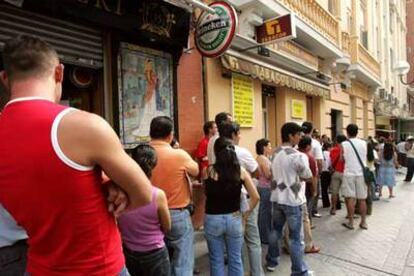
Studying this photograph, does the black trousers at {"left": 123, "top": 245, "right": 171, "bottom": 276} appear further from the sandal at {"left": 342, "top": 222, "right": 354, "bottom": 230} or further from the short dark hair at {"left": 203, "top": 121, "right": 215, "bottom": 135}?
the sandal at {"left": 342, "top": 222, "right": 354, "bottom": 230}

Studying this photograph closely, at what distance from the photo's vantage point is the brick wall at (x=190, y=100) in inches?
264

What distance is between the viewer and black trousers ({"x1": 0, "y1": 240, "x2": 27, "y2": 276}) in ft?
6.26

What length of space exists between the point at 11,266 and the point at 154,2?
4459mm

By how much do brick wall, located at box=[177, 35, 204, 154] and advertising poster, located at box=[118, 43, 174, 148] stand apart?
32 centimetres

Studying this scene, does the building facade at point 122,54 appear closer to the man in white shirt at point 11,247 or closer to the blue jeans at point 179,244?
the blue jeans at point 179,244

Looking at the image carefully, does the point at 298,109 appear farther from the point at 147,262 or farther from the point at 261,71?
the point at 147,262

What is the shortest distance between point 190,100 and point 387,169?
709cm

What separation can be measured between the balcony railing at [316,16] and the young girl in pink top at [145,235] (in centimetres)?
794

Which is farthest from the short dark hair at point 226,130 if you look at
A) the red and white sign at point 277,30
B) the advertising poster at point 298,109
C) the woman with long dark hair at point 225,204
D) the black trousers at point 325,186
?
the advertising poster at point 298,109

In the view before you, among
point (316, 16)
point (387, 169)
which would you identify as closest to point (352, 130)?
point (387, 169)

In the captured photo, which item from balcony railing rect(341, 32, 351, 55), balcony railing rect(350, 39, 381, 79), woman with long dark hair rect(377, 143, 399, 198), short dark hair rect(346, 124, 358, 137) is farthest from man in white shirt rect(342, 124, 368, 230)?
balcony railing rect(350, 39, 381, 79)

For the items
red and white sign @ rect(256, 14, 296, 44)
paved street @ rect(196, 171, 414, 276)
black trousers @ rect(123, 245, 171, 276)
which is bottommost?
paved street @ rect(196, 171, 414, 276)

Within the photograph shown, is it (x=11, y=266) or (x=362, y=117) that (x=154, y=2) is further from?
(x=362, y=117)

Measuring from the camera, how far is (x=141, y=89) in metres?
5.85
